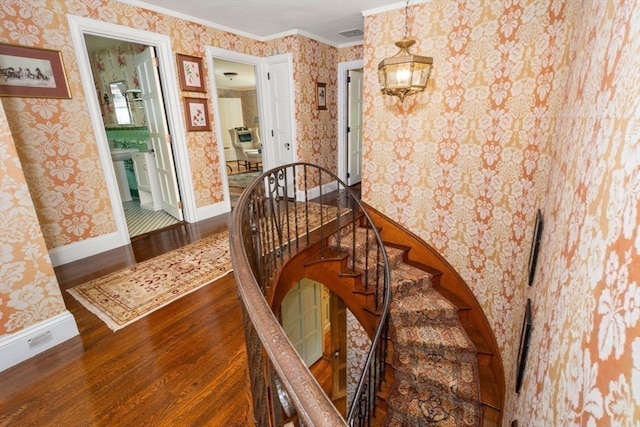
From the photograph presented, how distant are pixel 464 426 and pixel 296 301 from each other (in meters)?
2.73

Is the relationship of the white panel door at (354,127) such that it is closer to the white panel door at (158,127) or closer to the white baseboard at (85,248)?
the white panel door at (158,127)

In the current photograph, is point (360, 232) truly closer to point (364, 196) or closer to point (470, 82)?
point (364, 196)

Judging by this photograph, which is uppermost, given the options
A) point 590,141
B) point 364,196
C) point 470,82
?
point 470,82

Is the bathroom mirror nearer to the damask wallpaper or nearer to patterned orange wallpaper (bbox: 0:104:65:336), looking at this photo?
the damask wallpaper

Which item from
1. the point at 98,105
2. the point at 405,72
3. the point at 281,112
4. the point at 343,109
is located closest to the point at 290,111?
the point at 281,112

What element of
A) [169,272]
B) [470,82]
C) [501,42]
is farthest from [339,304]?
[501,42]

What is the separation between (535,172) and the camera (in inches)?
103

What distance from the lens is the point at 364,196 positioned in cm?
399

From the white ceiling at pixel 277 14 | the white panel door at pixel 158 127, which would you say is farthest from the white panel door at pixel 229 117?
the white panel door at pixel 158 127

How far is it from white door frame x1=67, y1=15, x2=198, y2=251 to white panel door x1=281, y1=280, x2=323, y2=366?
6.38ft

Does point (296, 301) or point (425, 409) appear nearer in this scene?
point (425, 409)

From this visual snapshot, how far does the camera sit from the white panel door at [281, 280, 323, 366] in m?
4.48

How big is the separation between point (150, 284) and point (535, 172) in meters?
3.64

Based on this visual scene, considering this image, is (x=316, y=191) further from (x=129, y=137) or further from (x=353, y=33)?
(x=129, y=137)
